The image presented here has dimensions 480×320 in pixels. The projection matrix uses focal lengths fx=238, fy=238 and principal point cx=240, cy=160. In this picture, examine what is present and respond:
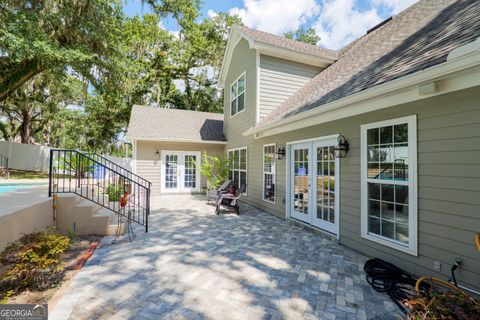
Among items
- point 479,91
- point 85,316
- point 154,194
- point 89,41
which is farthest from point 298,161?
point 89,41

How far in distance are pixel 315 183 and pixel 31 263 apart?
5.15 metres

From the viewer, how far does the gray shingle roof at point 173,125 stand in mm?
11190

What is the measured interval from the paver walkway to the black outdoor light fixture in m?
1.79

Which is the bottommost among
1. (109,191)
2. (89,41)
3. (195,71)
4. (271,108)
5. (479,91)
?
(109,191)

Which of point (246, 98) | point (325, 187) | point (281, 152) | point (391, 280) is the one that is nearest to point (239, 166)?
point (246, 98)

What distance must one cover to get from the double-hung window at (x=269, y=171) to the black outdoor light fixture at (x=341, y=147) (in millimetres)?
2775

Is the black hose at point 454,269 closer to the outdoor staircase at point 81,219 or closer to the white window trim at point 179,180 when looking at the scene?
the outdoor staircase at point 81,219

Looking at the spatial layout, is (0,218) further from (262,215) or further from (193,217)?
(262,215)

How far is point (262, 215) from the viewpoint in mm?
7359

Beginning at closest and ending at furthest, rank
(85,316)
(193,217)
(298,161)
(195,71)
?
(85,316), (298,161), (193,217), (195,71)

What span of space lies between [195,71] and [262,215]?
15.3 m

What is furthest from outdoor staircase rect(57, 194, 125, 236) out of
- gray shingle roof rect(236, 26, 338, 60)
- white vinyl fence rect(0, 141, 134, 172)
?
white vinyl fence rect(0, 141, 134, 172)

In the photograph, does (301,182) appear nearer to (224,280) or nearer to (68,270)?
(224,280)

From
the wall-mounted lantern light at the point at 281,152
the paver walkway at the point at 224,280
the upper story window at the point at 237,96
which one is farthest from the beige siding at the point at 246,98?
the paver walkway at the point at 224,280
